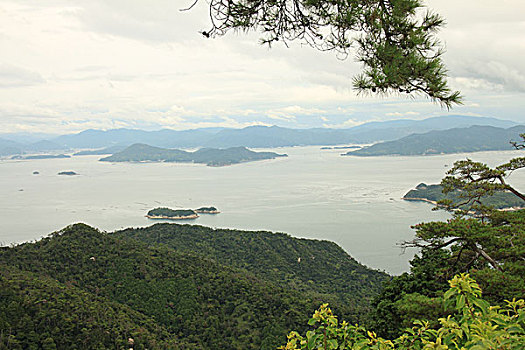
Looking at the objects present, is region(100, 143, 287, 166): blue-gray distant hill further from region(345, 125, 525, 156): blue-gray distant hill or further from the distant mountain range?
the distant mountain range

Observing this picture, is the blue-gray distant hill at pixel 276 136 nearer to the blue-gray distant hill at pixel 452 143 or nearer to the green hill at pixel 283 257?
the blue-gray distant hill at pixel 452 143

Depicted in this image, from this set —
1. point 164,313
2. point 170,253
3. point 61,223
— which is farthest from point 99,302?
point 61,223

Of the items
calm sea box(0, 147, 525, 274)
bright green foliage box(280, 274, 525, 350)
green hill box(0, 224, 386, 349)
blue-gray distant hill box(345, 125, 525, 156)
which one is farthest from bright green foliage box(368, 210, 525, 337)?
blue-gray distant hill box(345, 125, 525, 156)

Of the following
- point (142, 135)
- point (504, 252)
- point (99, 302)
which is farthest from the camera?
point (142, 135)

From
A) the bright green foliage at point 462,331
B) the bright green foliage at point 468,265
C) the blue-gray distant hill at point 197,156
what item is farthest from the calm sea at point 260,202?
the blue-gray distant hill at point 197,156

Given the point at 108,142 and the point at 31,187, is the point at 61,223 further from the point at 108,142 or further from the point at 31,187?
the point at 108,142

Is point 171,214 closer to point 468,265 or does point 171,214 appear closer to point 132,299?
point 132,299
